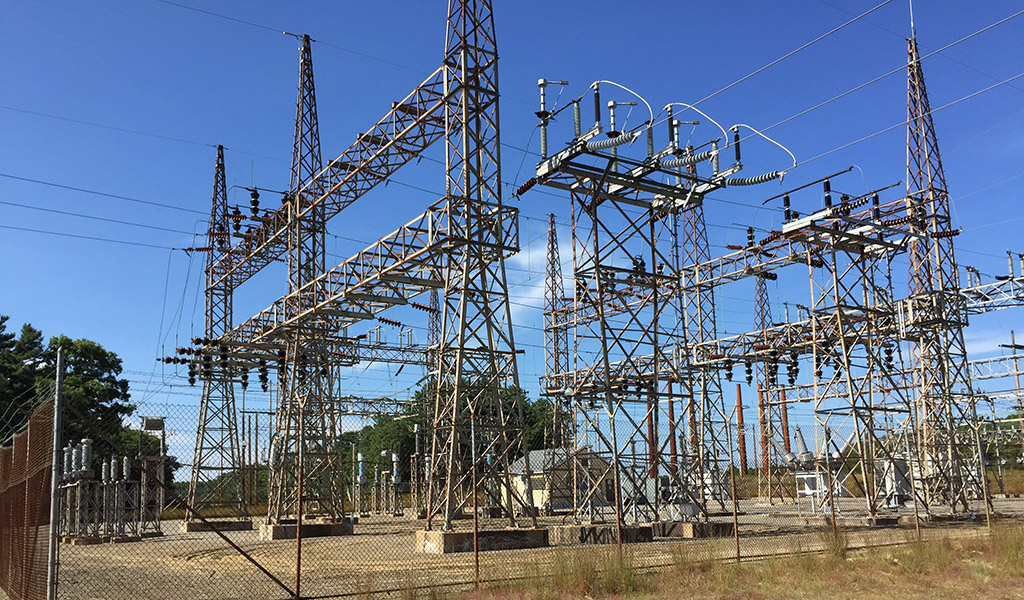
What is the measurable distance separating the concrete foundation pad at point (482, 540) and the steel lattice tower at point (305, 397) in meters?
7.59

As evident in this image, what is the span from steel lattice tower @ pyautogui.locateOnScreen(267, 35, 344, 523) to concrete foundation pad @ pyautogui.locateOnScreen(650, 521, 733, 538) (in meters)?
10.1

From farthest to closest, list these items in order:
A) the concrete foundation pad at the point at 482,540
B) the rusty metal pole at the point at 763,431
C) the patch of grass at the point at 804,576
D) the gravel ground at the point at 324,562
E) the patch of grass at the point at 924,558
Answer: the rusty metal pole at the point at 763,431 < the concrete foundation pad at the point at 482,540 < the patch of grass at the point at 924,558 < the gravel ground at the point at 324,562 < the patch of grass at the point at 804,576

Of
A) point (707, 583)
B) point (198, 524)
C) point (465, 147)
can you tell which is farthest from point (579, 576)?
point (198, 524)

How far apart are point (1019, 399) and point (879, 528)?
23.9 metres

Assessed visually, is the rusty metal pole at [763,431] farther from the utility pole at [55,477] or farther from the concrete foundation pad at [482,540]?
the utility pole at [55,477]

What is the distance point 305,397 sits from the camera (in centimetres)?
2533

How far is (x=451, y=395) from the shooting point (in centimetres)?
1959

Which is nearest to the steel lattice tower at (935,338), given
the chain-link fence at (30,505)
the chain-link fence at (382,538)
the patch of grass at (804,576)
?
the chain-link fence at (382,538)

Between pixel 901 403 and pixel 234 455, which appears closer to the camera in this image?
pixel 901 403

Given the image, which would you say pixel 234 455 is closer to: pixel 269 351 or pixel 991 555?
pixel 269 351

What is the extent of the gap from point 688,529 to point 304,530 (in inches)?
429

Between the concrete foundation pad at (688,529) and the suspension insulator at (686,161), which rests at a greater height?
the suspension insulator at (686,161)

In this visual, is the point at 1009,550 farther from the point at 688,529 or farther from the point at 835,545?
the point at 688,529

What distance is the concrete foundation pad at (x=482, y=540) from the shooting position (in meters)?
17.6
